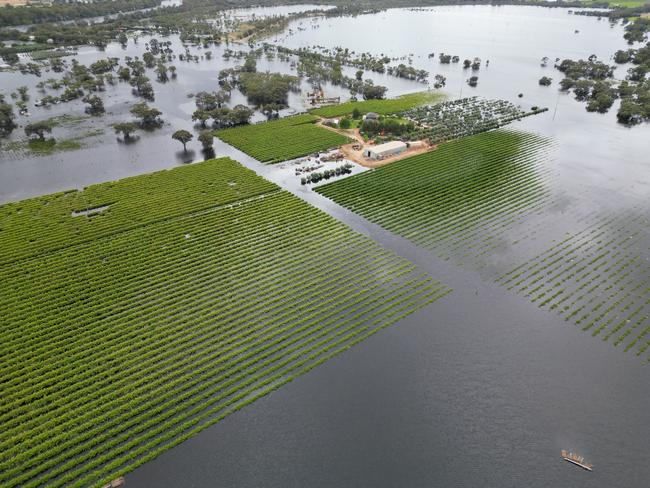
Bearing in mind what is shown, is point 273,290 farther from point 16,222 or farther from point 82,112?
point 82,112

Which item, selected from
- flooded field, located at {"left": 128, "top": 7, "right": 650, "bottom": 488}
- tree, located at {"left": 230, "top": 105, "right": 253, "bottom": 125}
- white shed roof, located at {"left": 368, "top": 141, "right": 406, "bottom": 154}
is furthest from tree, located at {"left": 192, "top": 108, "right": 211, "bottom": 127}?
flooded field, located at {"left": 128, "top": 7, "right": 650, "bottom": 488}

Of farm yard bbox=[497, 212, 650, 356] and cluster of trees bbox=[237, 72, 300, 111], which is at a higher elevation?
cluster of trees bbox=[237, 72, 300, 111]

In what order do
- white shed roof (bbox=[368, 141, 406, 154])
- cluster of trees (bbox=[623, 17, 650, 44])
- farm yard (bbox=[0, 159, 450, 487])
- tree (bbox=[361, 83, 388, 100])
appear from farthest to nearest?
cluster of trees (bbox=[623, 17, 650, 44]), tree (bbox=[361, 83, 388, 100]), white shed roof (bbox=[368, 141, 406, 154]), farm yard (bbox=[0, 159, 450, 487])

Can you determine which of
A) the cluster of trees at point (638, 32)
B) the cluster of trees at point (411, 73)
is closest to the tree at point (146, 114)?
the cluster of trees at point (411, 73)

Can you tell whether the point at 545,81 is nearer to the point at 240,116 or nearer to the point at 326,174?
the point at 326,174

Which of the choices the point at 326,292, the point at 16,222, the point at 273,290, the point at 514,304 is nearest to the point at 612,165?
the point at 514,304

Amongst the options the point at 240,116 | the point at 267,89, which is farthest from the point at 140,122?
the point at 267,89

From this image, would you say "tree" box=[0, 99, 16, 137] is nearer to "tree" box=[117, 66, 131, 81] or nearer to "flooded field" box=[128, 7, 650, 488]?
"tree" box=[117, 66, 131, 81]

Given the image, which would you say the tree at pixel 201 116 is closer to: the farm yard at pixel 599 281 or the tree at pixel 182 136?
the tree at pixel 182 136
